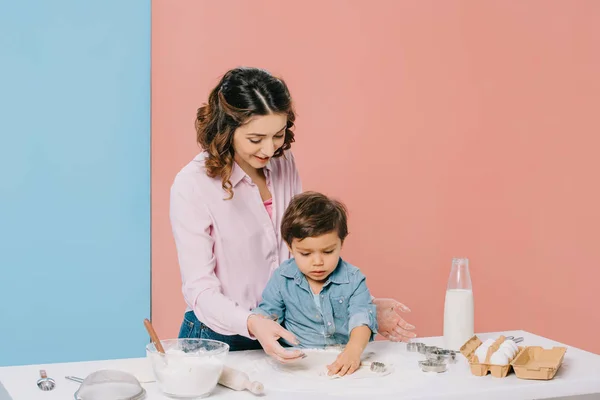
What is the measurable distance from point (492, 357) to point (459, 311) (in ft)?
0.89

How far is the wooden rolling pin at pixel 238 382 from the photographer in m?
1.54

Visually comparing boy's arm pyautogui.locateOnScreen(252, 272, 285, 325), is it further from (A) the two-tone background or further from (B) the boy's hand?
(A) the two-tone background

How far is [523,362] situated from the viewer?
176cm

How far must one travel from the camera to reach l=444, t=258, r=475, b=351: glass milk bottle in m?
1.95

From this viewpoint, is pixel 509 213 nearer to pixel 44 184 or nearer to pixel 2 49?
pixel 44 184

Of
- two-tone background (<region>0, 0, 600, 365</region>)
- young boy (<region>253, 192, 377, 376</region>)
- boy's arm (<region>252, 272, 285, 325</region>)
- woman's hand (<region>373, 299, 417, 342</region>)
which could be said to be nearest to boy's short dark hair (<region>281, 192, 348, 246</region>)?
young boy (<region>253, 192, 377, 376</region>)

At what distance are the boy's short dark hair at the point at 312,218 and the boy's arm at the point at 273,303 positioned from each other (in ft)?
0.36

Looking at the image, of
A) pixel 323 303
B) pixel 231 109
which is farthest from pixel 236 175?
pixel 323 303

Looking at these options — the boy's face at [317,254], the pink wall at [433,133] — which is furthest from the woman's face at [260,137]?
the pink wall at [433,133]

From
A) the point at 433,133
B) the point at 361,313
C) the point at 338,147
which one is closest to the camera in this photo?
the point at 361,313

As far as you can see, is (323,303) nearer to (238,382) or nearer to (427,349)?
(427,349)

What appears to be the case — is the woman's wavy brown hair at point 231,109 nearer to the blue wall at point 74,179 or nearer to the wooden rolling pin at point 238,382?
the wooden rolling pin at point 238,382

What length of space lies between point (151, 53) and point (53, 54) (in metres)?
0.38

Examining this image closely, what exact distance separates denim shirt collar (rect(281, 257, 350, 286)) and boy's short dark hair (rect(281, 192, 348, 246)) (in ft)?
0.20
